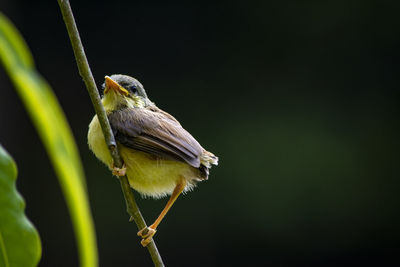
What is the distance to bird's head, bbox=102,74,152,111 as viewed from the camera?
2773 mm

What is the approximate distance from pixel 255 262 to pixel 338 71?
2553 millimetres

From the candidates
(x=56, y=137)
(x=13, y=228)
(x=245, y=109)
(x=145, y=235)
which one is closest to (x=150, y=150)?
(x=145, y=235)

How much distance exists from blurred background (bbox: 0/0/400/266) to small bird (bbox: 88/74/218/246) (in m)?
3.53

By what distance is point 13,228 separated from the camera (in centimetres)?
78

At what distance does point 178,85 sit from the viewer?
21.3 ft

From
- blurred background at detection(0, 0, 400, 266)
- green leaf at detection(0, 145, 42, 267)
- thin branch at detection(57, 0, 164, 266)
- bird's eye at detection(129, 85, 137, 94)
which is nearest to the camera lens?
green leaf at detection(0, 145, 42, 267)

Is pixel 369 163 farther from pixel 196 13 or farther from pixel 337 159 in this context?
pixel 196 13

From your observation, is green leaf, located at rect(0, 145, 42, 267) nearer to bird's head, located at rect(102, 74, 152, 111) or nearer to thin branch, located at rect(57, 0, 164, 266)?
thin branch, located at rect(57, 0, 164, 266)

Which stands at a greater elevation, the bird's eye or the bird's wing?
the bird's eye

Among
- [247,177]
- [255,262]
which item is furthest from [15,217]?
[255,262]

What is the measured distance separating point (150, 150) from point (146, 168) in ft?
0.29

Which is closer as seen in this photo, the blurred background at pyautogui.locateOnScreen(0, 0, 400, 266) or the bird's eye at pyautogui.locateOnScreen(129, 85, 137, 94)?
the bird's eye at pyautogui.locateOnScreen(129, 85, 137, 94)

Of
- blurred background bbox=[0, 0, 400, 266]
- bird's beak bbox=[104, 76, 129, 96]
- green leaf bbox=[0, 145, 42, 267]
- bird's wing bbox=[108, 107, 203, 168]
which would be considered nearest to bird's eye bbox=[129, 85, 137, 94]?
bird's beak bbox=[104, 76, 129, 96]

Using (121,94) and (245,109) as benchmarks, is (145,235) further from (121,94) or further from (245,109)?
(245,109)
